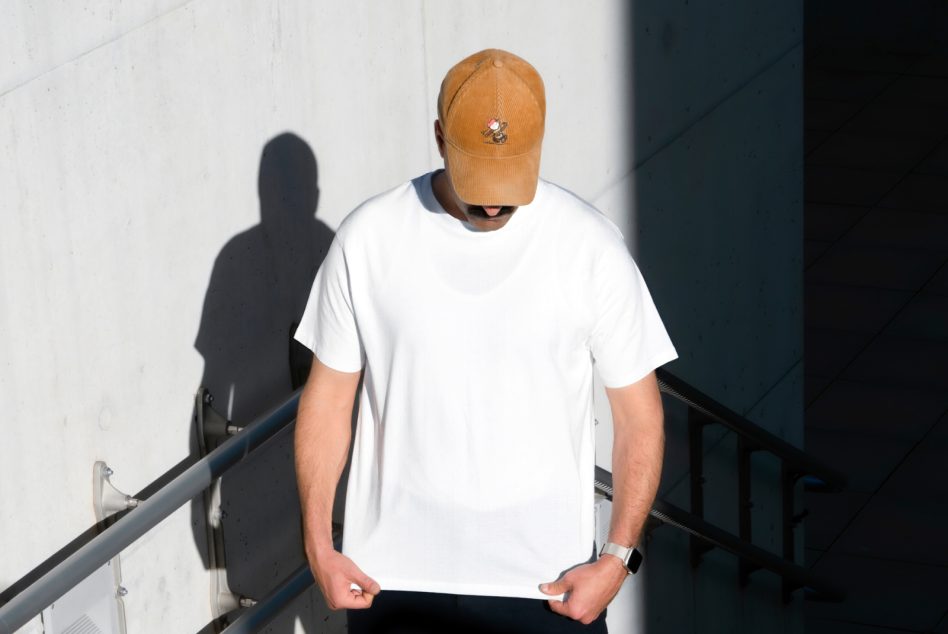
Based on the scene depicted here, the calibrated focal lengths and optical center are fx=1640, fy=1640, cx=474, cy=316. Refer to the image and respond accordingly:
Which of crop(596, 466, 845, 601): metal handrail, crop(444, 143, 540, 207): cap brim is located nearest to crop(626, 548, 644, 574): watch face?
crop(444, 143, 540, 207): cap brim

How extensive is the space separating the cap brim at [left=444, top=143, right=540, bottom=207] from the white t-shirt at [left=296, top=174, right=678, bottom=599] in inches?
6.0

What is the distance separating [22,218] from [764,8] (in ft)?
12.1

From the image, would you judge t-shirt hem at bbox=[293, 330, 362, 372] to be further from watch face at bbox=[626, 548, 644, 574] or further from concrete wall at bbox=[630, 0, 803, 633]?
concrete wall at bbox=[630, 0, 803, 633]

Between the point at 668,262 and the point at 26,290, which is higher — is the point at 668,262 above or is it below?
below

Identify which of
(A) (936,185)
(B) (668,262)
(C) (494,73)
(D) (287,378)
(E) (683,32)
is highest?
(C) (494,73)

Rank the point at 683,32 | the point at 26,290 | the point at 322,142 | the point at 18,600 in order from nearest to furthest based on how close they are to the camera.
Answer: the point at 18,600 < the point at 26,290 < the point at 322,142 < the point at 683,32

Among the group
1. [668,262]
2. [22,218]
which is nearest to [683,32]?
[668,262]

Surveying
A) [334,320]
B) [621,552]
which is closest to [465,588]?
[621,552]

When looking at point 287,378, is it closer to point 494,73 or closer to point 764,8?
point 494,73

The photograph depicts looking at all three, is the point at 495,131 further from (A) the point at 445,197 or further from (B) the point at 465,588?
(B) the point at 465,588

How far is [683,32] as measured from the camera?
5.16 meters

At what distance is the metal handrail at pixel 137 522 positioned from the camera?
99.4 inches

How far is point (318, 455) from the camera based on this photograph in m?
2.85

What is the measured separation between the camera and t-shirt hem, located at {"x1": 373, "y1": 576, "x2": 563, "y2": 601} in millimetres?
2852
